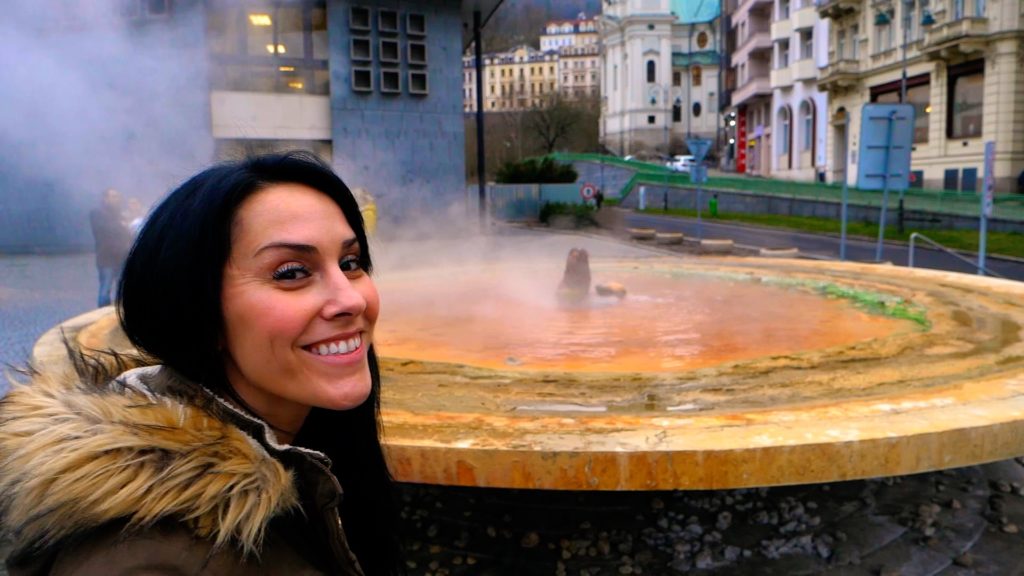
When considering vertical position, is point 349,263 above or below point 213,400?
above

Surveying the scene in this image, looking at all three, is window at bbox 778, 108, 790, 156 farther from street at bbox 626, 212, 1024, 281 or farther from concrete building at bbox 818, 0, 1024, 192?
street at bbox 626, 212, 1024, 281

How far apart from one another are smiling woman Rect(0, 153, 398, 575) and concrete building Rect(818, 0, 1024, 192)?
74.6 ft

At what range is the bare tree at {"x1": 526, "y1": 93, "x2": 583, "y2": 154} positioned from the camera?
48438 millimetres

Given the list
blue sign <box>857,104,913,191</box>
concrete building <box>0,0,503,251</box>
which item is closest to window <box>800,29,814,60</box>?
concrete building <box>0,0,503,251</box>

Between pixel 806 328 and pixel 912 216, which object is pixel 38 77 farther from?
pixel 912 216

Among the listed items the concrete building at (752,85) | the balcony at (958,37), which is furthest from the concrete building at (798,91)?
the balcony at (958,37)

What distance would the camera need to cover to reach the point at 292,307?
50.7 inches

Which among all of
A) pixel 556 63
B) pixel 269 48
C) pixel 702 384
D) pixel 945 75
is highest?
pixel 556 63

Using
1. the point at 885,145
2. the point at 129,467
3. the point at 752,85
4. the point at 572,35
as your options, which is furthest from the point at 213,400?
the point at 572,35

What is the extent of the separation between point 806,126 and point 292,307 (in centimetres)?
4375

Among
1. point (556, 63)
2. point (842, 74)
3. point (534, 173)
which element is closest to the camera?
point (534, 173)

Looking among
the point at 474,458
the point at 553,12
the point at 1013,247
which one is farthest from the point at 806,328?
the point at 553,12

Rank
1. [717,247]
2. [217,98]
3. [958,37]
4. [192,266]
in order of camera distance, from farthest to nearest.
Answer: [958,37] < [717,247] < [217,98] < [192,266]

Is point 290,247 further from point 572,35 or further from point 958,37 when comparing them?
point 572,35
